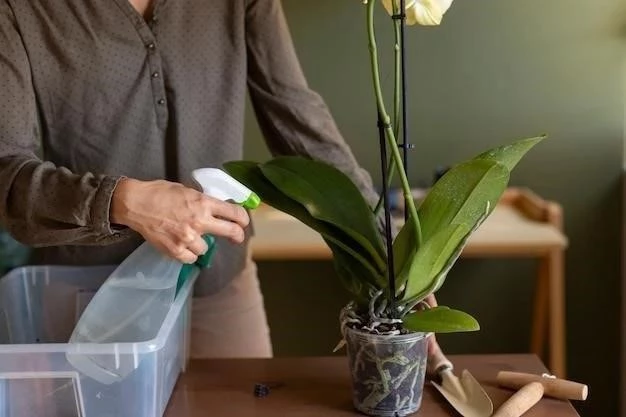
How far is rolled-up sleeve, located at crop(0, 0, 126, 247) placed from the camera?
93cm

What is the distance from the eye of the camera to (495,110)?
6.48 ft

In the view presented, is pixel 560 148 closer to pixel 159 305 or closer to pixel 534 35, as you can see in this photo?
pixel 534 35

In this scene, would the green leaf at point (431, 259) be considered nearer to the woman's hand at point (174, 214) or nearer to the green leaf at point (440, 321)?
the green leaf at point (440, 321)

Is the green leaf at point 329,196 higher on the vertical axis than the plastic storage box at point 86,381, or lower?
higher

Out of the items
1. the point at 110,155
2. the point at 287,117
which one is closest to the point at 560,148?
the point at 287,117

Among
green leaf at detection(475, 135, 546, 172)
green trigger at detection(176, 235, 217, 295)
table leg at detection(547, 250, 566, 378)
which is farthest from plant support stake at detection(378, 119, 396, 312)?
table leg at detection(547, 250, 566, 378)

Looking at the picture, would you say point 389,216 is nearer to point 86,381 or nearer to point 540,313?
point 86,381

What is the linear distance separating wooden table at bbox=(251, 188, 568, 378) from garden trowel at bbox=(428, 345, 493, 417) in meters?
0.69

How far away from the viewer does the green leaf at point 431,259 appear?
88 cm

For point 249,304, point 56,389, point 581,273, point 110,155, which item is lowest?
point 581,273

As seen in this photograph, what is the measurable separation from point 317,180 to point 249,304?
0.45m

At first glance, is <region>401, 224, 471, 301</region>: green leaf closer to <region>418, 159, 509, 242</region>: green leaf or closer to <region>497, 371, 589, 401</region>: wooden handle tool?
<region>418, 159, 509, 242</region>: green leaf

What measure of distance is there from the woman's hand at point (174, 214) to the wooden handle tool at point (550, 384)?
→ 35 centimetres

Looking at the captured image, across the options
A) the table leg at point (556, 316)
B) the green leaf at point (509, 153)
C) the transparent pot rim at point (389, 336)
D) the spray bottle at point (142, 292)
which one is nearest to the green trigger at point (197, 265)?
the spray bottle at point (142, 292)
